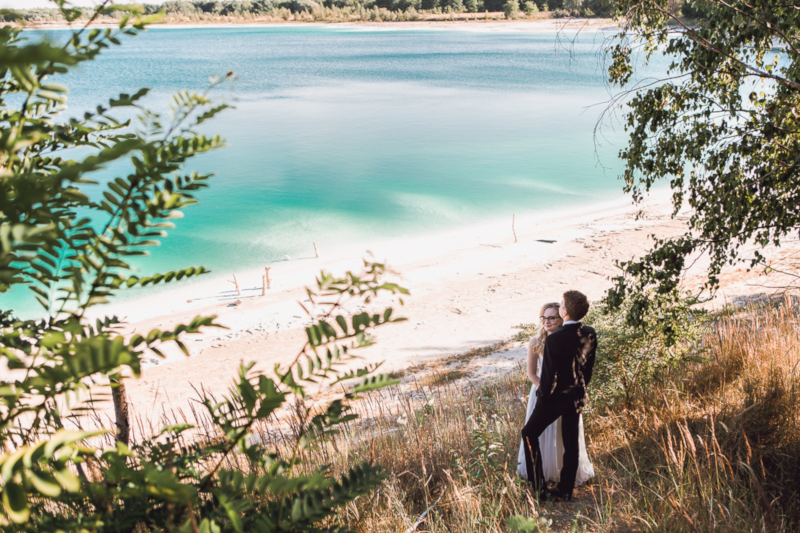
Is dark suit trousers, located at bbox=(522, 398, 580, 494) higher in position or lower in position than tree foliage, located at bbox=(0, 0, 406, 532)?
lower

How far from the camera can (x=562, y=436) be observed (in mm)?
4340

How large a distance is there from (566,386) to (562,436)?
0.46 metres

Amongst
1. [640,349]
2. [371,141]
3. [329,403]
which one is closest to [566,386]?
[640,349]

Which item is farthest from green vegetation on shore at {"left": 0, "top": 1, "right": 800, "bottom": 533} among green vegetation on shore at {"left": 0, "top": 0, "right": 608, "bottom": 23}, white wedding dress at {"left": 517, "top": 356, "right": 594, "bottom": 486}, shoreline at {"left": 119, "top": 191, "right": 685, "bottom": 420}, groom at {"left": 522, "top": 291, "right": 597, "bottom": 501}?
green vegetation on shore at {"left": 0, "top": 0, "right": 608, "bottom": 23}

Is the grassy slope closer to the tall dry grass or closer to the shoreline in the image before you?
the tall dry grass

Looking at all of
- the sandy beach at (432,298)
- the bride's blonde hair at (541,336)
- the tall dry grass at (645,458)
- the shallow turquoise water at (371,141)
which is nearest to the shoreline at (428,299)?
the sandy beach at (432,298)

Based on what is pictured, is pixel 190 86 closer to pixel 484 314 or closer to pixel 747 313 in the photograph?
pixel 484 314

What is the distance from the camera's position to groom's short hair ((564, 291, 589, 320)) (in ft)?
13.8

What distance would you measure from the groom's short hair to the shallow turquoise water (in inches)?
46.1

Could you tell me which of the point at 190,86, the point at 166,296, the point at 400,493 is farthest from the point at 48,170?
the point at 190,86

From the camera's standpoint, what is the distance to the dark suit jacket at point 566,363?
13.7ft

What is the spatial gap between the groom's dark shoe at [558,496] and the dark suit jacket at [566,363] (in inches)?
25.9

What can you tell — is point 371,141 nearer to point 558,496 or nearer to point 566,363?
point 566,363

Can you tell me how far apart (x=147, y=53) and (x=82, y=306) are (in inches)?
4311
